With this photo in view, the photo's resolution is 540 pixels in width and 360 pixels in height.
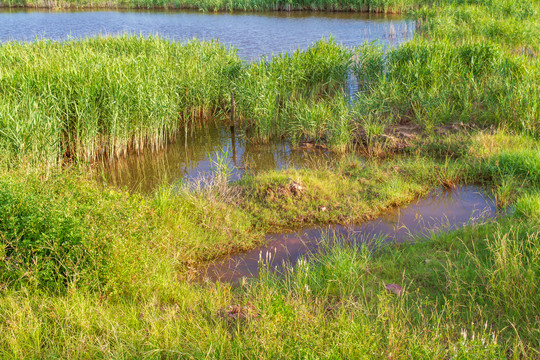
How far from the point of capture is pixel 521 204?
6043mm

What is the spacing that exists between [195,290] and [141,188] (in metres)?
3.85

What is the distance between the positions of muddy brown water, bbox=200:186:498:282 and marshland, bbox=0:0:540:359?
0.12ft

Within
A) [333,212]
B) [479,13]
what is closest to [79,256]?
[333,212]

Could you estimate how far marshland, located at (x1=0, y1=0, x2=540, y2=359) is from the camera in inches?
143

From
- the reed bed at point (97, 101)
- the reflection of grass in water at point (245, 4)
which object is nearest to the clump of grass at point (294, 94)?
the reed bed at point (97, 101)

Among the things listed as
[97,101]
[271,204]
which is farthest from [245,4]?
[271,204]

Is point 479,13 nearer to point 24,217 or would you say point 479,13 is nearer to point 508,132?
point 508,132

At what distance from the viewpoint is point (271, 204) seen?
6.81m

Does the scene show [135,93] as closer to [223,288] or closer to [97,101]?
[97,101]

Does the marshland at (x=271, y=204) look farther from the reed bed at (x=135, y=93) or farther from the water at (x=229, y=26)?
the water at (x=229, y=26)

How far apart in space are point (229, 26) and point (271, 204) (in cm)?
2088

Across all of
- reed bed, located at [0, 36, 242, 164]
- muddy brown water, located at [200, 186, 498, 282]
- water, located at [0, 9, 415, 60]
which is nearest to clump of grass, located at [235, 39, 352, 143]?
reed bed, located at [0, 36, 242, 164]

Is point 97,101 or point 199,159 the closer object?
point 97,101

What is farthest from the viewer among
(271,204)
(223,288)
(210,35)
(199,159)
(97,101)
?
(210,35)
